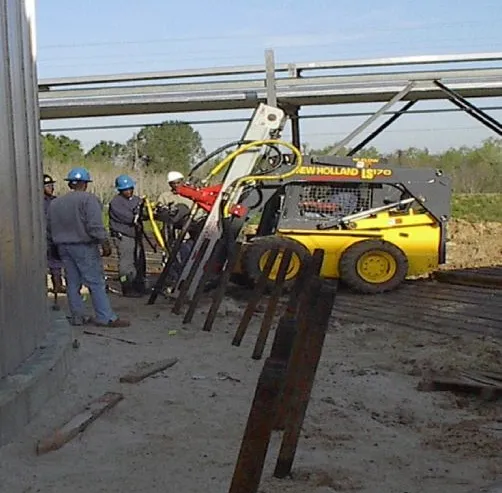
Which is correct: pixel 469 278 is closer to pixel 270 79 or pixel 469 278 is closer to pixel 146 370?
pixel 270 79

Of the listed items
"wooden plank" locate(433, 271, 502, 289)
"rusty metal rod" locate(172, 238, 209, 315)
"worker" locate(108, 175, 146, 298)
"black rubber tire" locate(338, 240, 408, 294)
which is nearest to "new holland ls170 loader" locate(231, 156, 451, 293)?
"black rubber tire" locate(338, 240, 408, 294)

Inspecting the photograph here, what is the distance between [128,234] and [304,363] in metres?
7.53

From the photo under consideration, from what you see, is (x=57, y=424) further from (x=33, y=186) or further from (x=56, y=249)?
(x=56, y=249)

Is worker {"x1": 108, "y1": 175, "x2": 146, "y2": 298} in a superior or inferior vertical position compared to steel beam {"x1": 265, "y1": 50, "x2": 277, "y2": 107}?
inferior

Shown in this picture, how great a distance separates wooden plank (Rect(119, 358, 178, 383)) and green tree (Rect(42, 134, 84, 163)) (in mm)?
21499

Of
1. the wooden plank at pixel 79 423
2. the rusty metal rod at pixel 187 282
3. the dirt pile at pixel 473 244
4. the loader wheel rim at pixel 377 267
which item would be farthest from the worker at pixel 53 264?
the dirt pile at pixel 473 244

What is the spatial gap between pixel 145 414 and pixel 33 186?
2.09 metres

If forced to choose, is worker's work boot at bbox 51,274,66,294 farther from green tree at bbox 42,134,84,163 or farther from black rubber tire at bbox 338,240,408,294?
green tree at bbox 42,134,84,163

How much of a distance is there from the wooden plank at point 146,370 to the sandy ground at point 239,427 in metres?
0.07

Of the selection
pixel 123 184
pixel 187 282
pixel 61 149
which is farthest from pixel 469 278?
pixel 61 149

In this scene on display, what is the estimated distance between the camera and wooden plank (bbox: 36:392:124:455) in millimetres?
5398

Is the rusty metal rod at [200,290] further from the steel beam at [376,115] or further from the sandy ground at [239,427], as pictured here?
the steel beam at [376,115]

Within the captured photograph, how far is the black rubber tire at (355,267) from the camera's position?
12.8 m

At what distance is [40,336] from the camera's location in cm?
724
